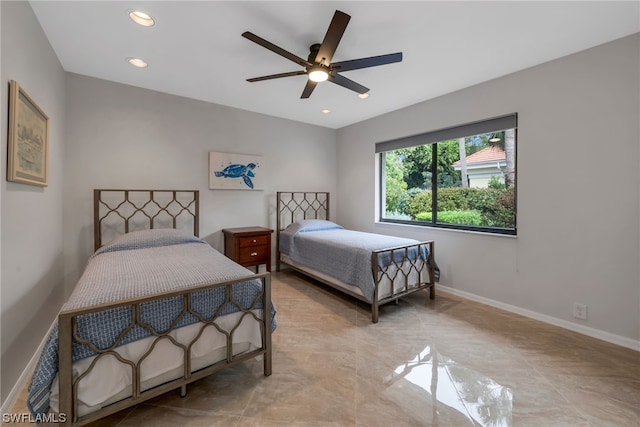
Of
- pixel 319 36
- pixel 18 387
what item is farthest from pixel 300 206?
pixel 18 387

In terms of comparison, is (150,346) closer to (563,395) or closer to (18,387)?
(18,387)

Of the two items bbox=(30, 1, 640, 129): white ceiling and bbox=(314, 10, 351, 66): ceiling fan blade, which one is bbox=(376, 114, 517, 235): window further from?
bbox=(314, 10, 351, 66): ceiling fan blade

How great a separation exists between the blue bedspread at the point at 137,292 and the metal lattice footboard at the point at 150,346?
3 cm

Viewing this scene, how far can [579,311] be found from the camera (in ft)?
7.55

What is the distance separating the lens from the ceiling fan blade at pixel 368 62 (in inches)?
75.3

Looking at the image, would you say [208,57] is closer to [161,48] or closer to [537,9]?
[161,48]

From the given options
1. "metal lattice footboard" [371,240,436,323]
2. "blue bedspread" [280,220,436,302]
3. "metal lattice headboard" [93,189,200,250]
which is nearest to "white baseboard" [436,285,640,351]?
"metal lattice footboard" [371,240,436,323]

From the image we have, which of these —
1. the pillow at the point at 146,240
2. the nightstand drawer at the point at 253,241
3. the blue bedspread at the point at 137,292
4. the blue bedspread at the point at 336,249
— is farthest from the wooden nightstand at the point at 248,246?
the blue bedspread at the point at 137,292

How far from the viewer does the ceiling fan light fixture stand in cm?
202

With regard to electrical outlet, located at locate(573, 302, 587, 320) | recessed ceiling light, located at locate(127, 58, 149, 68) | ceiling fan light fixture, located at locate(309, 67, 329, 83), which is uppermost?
recessed ceiling light, located at locate(127, 58, 149, 68)

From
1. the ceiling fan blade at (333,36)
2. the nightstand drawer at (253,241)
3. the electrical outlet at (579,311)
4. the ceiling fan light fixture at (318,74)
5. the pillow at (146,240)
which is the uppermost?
the ceiling fan blade at (333,36)

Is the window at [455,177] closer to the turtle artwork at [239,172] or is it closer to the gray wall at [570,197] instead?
the gray wall at [570,197]

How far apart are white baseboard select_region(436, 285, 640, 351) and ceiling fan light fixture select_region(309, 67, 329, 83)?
277 cm

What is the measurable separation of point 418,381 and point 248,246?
240cm
